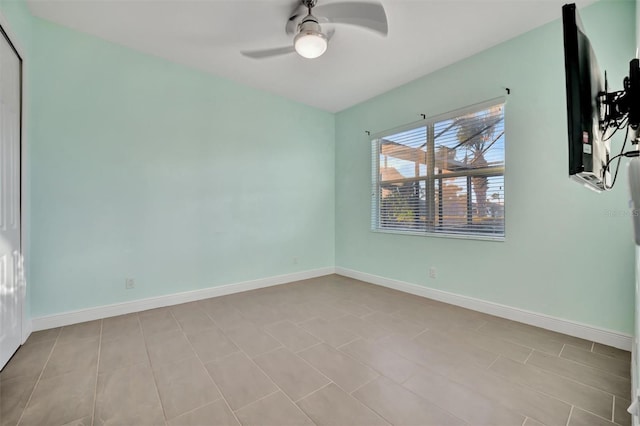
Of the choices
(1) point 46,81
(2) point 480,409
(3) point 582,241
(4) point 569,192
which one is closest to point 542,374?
(2) point 480,409

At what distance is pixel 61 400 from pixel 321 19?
3213 mm

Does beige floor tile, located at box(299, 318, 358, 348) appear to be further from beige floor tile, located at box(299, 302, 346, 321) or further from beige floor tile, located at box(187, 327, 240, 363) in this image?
beige floor tile, located at box(187, 327, 240, 363)

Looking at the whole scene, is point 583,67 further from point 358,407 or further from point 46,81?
point 46,81

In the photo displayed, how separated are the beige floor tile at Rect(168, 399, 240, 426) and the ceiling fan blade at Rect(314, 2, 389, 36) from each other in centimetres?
291

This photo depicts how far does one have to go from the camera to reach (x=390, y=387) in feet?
5.55

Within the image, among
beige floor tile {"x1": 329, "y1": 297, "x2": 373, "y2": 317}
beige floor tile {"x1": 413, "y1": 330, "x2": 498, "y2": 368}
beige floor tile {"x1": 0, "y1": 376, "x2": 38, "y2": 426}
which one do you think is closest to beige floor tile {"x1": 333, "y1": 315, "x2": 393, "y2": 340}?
beige floor tile {"x1": 329, "y1": 297, "x2": 373, "y2": 317}

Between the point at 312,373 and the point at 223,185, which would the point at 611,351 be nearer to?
the point at 312,373

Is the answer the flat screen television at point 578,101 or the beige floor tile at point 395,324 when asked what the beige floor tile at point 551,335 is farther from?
the flat screen television at point 578,101

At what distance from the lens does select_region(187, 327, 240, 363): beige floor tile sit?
2.08 meters

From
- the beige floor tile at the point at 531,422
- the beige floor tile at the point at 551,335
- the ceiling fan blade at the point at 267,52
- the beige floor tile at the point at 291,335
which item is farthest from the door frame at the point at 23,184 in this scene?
the beige floor tile at the point at 551,335

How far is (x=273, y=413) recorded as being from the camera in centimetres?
147

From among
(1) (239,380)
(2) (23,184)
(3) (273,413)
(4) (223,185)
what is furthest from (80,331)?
(3) (273,413)

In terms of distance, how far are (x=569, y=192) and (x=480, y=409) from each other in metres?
2.02

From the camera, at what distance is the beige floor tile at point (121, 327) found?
2.39 metres
